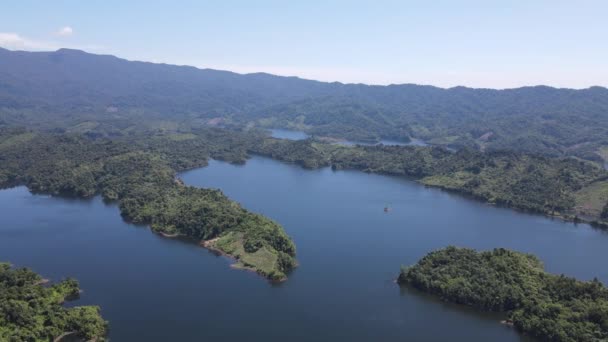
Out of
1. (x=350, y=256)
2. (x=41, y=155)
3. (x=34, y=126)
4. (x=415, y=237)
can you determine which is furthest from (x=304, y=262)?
(x=34, y=126)

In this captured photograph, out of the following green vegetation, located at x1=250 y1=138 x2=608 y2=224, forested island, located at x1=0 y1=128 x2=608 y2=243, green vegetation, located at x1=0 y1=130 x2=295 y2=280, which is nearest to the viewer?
green vegetation, located at x1=0 y1=130 x2=295 y2=280

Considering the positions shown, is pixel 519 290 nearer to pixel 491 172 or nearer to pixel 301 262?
pixel 301 262

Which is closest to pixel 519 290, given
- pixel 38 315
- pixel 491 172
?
pixel 38 315

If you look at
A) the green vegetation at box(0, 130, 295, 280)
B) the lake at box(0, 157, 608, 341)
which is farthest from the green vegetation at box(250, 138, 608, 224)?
the green vegetation at box(0, 130, 295, 280)

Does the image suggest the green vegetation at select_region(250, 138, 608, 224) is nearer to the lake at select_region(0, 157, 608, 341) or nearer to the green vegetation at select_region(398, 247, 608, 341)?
the lake at select_region(0, 157, 608, 341)

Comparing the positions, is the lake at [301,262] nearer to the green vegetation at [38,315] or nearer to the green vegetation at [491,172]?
the green vegetation at [38,315]

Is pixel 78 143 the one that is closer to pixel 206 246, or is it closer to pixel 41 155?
pixel 41 155
